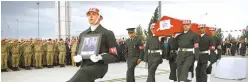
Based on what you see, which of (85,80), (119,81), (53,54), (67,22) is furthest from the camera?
(67,22)

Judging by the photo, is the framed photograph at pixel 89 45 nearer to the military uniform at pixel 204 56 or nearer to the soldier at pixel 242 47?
the military uniform at pixel 204 56

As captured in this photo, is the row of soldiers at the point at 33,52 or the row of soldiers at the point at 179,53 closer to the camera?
the row of soldiers at the point at 179,53

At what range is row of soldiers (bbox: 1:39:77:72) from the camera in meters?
15.0

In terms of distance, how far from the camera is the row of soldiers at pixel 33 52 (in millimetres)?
15030

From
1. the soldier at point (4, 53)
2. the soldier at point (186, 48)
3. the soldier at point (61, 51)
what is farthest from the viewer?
the soldier at point (61, 51)

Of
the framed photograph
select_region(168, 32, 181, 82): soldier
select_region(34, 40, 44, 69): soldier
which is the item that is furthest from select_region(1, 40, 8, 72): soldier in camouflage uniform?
the framed photograph

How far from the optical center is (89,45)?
513 centimetres

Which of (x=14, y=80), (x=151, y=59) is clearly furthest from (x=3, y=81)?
(x=151, y=59)

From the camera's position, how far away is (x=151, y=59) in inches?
376

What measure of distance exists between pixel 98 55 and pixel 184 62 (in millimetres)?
4428

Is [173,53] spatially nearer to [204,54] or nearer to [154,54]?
[154,54]

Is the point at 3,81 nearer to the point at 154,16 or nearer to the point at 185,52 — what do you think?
the point at 185,52

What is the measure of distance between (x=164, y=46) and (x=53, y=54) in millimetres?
8479

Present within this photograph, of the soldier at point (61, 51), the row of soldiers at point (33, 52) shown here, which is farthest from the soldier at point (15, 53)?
the soldier at point (61, 51)
